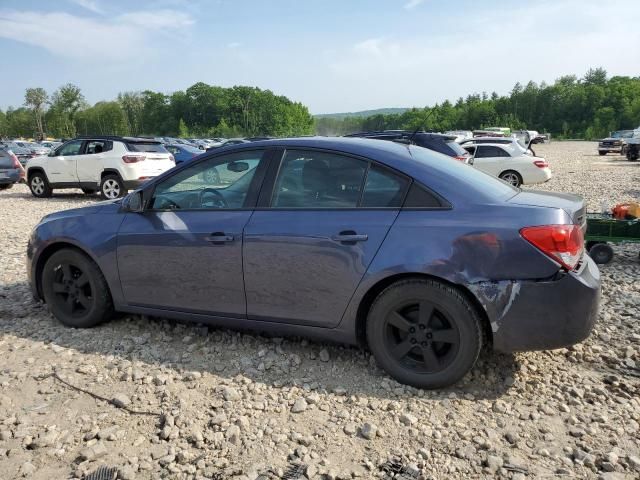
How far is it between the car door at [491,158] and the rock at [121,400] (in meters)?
14.3

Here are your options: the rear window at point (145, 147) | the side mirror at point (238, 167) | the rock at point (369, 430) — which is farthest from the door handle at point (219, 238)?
the rear window at point (145, 147)

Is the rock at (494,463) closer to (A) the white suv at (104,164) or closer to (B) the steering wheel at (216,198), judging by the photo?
(B) the steering wheel at (216,198)

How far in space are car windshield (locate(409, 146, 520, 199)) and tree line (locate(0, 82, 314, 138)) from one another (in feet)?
363

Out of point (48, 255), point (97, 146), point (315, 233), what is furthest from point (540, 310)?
point (97, 146)

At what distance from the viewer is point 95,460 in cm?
275

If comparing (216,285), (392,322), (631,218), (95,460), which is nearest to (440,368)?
(392,322)

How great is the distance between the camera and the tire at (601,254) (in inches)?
258

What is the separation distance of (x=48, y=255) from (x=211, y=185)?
1.64m

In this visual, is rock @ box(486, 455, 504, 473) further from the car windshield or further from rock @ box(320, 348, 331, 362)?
the car windshield

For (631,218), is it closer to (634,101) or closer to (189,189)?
(189,189)

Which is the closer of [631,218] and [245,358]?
[245,358]

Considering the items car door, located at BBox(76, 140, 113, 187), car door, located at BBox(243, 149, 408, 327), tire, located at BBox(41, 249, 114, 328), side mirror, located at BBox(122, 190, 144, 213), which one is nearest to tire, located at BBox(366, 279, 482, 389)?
car door, located at BBox(243, 149, 408, 327)

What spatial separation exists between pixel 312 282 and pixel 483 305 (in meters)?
1.09

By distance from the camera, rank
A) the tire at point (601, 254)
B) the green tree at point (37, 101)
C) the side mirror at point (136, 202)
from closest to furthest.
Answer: the side mirror at point (136, 202)
the tire at point (601, 254)
the green tree at point (37, 101)
